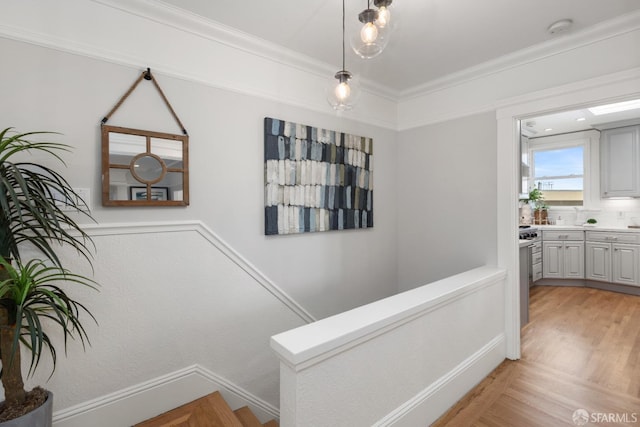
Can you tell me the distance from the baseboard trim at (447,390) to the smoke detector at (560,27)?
7.59ft

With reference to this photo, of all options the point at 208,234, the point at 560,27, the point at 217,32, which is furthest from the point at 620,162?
the point at 208,234

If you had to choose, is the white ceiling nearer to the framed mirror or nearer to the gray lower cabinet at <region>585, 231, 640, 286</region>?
the framed mirror

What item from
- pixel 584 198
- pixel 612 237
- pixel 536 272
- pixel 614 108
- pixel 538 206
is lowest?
pixel 536 272

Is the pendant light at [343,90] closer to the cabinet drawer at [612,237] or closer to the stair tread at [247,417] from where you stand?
the stair tread at [247,417]

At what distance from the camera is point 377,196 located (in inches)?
127

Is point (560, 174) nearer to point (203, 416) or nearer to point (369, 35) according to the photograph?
point (369, 35)

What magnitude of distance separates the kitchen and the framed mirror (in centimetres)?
406

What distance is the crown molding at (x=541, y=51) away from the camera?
201cm

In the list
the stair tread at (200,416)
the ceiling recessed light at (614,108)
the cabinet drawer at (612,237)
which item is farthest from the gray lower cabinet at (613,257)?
the stair tread at (200,416)

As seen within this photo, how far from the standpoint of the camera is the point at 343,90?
5.51ft

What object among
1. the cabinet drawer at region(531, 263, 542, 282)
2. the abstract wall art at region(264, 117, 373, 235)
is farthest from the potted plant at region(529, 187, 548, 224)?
the abstract wall art at region(264, 117, 373, 235)

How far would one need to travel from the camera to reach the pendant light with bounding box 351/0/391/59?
1229mm

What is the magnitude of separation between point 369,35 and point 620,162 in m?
5.38

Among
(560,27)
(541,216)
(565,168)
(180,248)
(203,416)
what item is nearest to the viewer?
(203,416)
